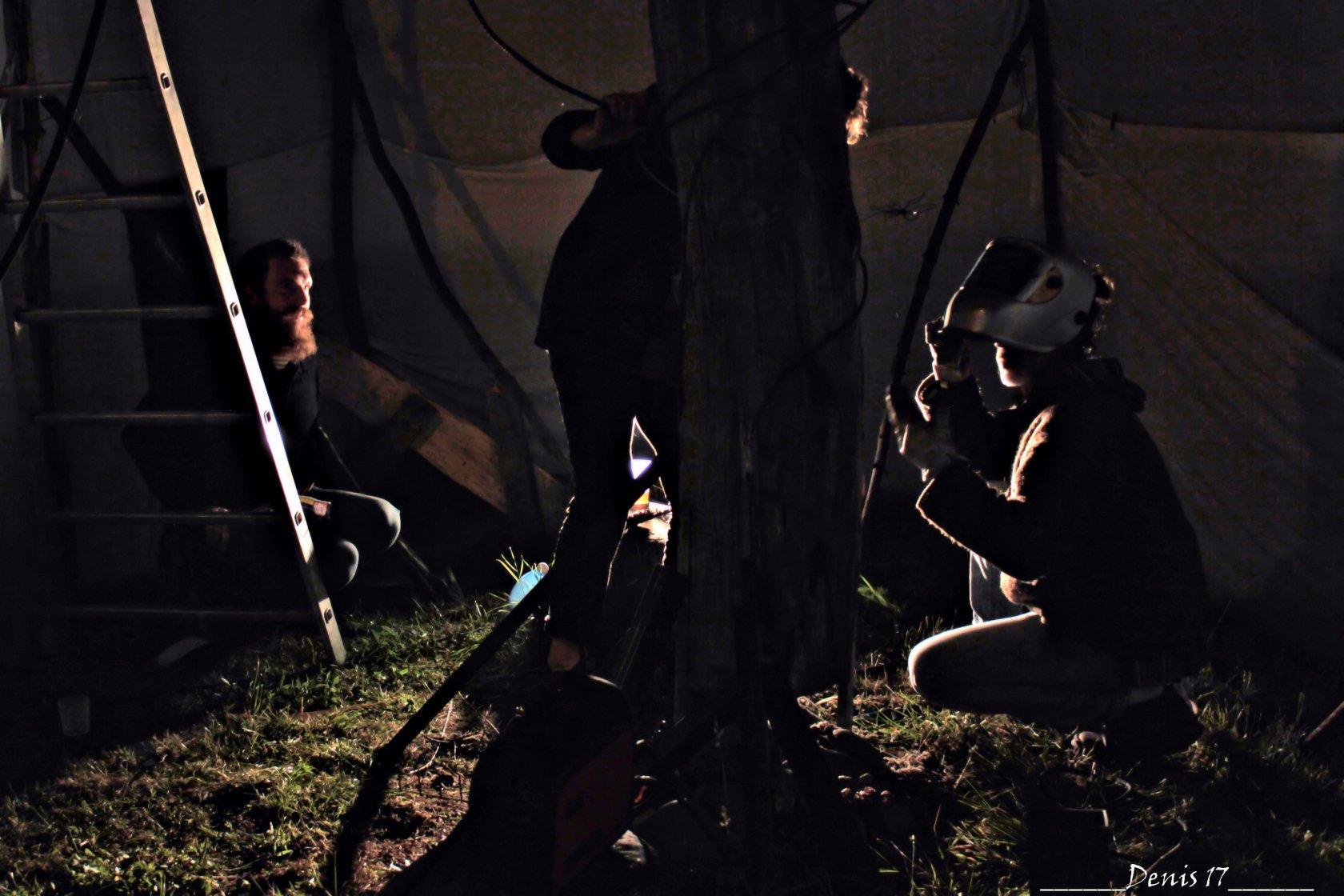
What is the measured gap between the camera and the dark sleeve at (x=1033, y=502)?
9.37 ft

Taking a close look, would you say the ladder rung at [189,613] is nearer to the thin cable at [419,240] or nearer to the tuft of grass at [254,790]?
the tuft of grass at [254,790]

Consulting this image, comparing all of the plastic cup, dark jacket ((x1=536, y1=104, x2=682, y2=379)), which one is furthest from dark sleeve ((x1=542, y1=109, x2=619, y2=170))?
the plastic cup

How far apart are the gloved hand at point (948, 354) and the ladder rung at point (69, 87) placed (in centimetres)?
259

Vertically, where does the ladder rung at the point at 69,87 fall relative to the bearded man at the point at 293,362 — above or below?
above

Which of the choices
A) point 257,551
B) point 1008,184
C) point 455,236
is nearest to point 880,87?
point 1008,184

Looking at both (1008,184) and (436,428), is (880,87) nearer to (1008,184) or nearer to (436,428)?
(1008,184)

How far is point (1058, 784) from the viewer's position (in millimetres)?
3131

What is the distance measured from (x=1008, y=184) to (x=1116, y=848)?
9.44 ft

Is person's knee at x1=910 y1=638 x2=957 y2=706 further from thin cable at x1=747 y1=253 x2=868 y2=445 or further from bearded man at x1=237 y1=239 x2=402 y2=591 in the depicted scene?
bearded man at x1=237 y1=239 x2=402 y2=591

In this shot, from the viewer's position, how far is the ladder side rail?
3.75 meters

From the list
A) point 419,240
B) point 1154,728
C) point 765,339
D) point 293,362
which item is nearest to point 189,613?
point 293,362

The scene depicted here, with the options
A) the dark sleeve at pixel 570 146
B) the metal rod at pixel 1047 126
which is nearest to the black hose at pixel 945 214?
the metal rod at pixel 1047 126

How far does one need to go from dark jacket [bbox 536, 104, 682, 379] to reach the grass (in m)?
1.29

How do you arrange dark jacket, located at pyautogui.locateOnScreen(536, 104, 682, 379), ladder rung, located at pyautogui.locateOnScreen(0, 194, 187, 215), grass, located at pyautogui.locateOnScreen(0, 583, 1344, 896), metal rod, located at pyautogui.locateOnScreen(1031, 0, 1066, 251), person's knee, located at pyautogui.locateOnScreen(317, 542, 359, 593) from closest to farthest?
1. grass, located at pyautogui.locateOnScreen(0, 583, 1344, 896)
2. dark jacket, located at pyautogui.locateOnScreen(536, 104, 682, 379)
3. ladder rung, located at pyautogui.locateOnScreen(0, 194, 187, 215)
4. metal rod, located at pyautogui.locateOnScreen(1031, 0, 1066, 251)
5. person's knee, located at pyautogui.locateOnScreen(317, 542, 359, 593)
